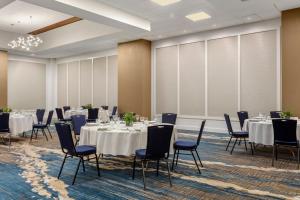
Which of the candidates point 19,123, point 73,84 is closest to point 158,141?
point 19,123

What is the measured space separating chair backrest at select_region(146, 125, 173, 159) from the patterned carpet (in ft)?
1.62

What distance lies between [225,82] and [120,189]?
668 centimetres

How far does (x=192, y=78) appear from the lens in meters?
10.2

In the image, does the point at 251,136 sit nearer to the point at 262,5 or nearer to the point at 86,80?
the point at 262,5

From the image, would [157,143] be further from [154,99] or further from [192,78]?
[154,99]

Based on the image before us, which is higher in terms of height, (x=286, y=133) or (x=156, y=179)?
(x=286, y=133)

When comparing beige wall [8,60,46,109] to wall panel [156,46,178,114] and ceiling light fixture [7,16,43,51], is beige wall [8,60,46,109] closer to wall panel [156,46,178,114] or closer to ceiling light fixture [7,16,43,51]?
ceiling light fixture [7,16,43,51]

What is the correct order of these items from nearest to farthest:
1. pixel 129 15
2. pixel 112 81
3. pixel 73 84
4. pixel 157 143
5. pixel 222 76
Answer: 1. pixel 157 143
2. pixel 129 15
3. pixel 222 76
4. pixel 112 81
5. pixel 73 84

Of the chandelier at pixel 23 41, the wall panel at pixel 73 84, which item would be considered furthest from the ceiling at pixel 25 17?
the wall panel at pixel 73 84

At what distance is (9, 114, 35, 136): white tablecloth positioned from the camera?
24.2ft

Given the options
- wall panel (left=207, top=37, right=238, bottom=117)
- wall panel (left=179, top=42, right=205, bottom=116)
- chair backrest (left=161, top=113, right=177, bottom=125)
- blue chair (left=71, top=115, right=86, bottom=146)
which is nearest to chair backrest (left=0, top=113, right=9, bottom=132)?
blue chair (left=71, top=115, right=86, bottom=146)

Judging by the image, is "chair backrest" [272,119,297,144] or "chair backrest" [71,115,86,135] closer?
"chair backrest" [272,119,297,144]

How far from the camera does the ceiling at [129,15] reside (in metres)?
6.71

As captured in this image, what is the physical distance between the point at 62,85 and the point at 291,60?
40.3 feet
